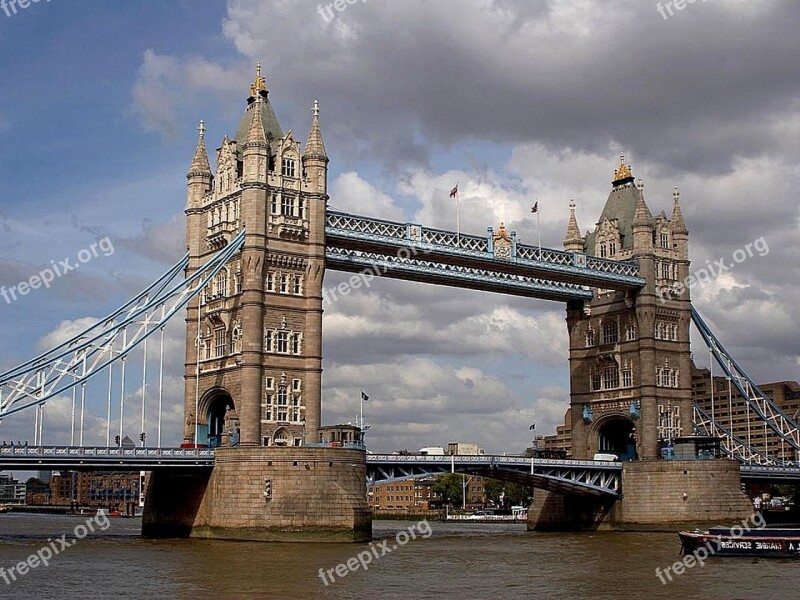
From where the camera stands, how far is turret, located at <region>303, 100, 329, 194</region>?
264 feet

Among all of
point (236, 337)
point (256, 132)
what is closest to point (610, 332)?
point (236, 337)

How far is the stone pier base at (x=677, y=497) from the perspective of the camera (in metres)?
89.2

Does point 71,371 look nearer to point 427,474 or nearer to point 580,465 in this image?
point 427,474

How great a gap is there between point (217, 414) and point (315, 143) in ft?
66.8

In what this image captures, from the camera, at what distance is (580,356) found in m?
105

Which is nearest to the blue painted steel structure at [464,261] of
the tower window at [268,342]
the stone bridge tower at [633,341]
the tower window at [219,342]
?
the stone bridge tower at [633,341]

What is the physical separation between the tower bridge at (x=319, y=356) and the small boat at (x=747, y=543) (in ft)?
65.0

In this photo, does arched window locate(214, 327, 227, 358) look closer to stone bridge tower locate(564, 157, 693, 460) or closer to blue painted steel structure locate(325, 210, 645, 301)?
blue painted steel structure locate(325, 210, 645, 301)

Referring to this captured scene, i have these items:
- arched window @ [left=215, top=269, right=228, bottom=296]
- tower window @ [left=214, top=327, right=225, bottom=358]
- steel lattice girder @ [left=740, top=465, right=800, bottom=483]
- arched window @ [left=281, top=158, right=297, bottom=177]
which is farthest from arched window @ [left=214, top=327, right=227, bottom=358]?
steel lattice girder @ [left=740, top=465, right=800, bottom=483]

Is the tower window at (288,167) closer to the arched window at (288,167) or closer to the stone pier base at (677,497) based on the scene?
the arched window at (288,167)

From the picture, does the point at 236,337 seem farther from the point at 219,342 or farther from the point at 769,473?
the point at 769,473

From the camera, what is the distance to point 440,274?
8762 centimetres

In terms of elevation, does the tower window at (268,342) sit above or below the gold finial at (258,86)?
below

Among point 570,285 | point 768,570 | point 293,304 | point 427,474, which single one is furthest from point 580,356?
point 768,570
